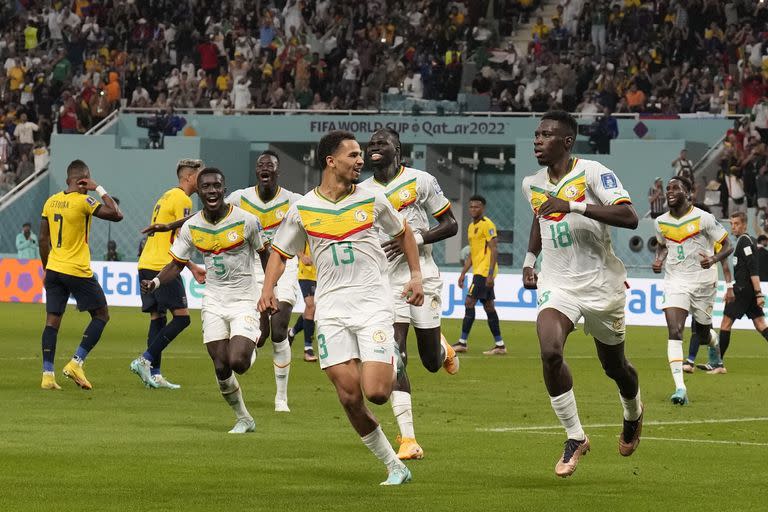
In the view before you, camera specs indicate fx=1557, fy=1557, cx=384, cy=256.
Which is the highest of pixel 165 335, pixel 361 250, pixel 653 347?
pixel 361 250

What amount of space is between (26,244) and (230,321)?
2608 centimetres

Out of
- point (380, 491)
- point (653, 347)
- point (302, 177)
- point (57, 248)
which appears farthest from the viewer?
point (302, 177)

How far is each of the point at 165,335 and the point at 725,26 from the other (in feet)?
80.9

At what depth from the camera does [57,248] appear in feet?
55.0

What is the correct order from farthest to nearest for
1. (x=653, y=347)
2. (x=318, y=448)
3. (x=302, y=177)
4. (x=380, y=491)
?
(x=302, y=177) → (x=653, y=347) → (x=318, y=448) → (x=380, y=491)

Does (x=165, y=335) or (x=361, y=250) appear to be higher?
(x=361, y=250)

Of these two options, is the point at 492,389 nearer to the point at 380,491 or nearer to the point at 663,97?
the point at 380,491

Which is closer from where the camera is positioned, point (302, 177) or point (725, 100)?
point (725, 100)

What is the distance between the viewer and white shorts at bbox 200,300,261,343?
1296cm

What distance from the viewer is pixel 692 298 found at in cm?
1788

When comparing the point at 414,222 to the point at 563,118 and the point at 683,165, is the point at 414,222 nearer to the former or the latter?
the point at 563,118

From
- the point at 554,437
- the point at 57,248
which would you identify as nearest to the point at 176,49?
the point at 57,248

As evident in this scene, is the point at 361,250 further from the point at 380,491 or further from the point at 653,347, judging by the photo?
the point at 653,347

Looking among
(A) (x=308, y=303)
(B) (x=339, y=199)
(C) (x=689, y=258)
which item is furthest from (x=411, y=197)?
(A) (x=308, y=303)
